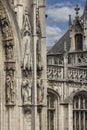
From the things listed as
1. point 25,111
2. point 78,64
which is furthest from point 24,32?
point 78,64

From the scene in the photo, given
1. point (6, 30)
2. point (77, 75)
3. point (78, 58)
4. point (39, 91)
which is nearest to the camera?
point (6, 30)

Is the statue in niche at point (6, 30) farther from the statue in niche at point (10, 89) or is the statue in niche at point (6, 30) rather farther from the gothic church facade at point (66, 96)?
the gothic church facade at point (66, 96)

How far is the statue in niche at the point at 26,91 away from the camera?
20.2m

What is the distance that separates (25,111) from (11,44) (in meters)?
2.52

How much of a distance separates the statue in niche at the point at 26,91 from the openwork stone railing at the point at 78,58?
55.8 ft

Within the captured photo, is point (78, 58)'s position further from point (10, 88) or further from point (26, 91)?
point (10, 88)

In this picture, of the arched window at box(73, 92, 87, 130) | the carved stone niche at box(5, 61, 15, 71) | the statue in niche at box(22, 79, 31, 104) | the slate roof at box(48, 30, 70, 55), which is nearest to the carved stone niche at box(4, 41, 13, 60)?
the carved stone niche at box(5, 61, 15, 71)

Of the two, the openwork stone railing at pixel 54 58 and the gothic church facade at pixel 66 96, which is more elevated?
the openwork stone railing at pixel 54 58

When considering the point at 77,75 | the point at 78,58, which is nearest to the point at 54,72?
the point at 77,75

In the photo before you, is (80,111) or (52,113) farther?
(80,111)

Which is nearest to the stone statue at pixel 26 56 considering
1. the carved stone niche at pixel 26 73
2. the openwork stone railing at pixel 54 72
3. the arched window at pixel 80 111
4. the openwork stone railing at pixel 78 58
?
the carved stone niche at pixel 26 73

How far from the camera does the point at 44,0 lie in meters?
21.2

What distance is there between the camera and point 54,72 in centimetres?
2998

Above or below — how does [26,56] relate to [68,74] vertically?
above
